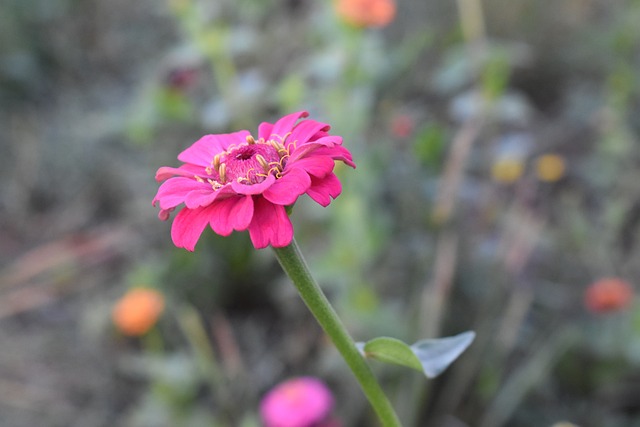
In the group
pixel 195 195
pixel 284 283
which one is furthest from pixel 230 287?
pixel 195 195

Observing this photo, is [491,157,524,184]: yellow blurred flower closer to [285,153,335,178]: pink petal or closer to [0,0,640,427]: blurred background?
[0,0,640,427]: blurred background

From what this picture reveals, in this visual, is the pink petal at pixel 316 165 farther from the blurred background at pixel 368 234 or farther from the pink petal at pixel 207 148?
the blurred background at pixel 368 234

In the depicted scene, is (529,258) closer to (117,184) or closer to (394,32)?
(394,32)

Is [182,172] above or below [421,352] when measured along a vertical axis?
above

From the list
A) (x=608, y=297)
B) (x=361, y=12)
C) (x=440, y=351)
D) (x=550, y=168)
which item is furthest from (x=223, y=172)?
(x=550, y=168)

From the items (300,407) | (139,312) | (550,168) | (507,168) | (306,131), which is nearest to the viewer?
(306,131)

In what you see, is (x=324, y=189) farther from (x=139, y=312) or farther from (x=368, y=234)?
(x=139, y=312)
